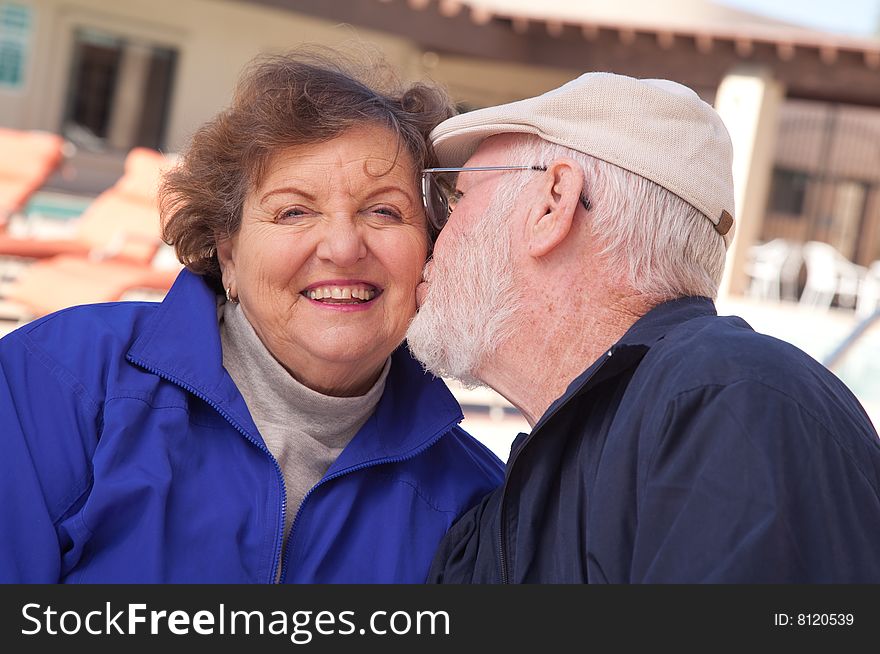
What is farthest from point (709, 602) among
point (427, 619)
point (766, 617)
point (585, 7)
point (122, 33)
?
point (585, 7)

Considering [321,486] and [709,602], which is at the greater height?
[709,602]

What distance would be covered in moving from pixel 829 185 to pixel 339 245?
1817 centimetres

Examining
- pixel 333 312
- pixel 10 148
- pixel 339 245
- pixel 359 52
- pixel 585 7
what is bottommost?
pixel 10 148

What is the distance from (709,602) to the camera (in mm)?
1398

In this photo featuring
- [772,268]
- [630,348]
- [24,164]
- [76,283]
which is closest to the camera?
[630,348]

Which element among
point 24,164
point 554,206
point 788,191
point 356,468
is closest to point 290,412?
point 356,468

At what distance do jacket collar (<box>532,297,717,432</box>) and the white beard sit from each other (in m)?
0.27

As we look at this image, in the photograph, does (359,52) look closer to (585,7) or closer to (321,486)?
(321,486)

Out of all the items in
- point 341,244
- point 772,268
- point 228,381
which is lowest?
point 772,268

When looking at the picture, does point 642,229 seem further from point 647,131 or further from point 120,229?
point 120,229

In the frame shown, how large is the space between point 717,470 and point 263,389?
1.13m

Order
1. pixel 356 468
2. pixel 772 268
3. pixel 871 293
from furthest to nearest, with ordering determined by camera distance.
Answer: pixel 772 268, pixel 871 293, pixel 356 468

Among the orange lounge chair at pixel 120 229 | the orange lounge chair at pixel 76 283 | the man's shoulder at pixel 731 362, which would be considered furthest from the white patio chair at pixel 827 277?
the man's shoulder at pixel 731 362

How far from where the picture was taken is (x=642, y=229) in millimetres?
1937
